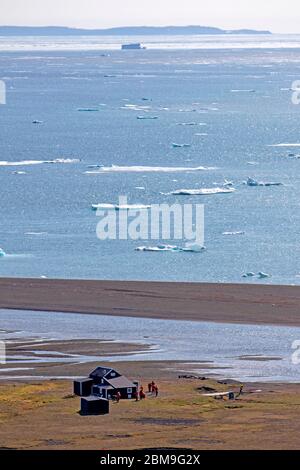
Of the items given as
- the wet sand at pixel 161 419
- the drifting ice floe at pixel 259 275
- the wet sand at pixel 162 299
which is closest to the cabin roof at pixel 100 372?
the wet sand at pixel 161 419

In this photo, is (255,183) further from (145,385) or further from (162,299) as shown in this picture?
(145,385)

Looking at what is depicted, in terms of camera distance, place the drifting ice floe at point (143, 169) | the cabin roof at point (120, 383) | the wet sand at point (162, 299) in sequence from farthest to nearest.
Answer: the drifting ice floe at point (143, 169) < the wet sand at point (162, 299) < the cabin roof at point (120, 383)

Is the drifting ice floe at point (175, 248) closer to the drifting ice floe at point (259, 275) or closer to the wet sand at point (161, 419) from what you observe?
the drifting ice floe at point (259, 275)

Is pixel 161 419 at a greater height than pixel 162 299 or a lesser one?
lesser

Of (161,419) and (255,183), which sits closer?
(161,419)

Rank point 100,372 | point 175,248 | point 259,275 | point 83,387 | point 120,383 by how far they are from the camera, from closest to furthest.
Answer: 1. point 120,383
2. point 83,387
3. point 100,372
4. point 259,275
5. point 175,248

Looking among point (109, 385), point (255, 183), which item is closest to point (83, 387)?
point (109, 385)
